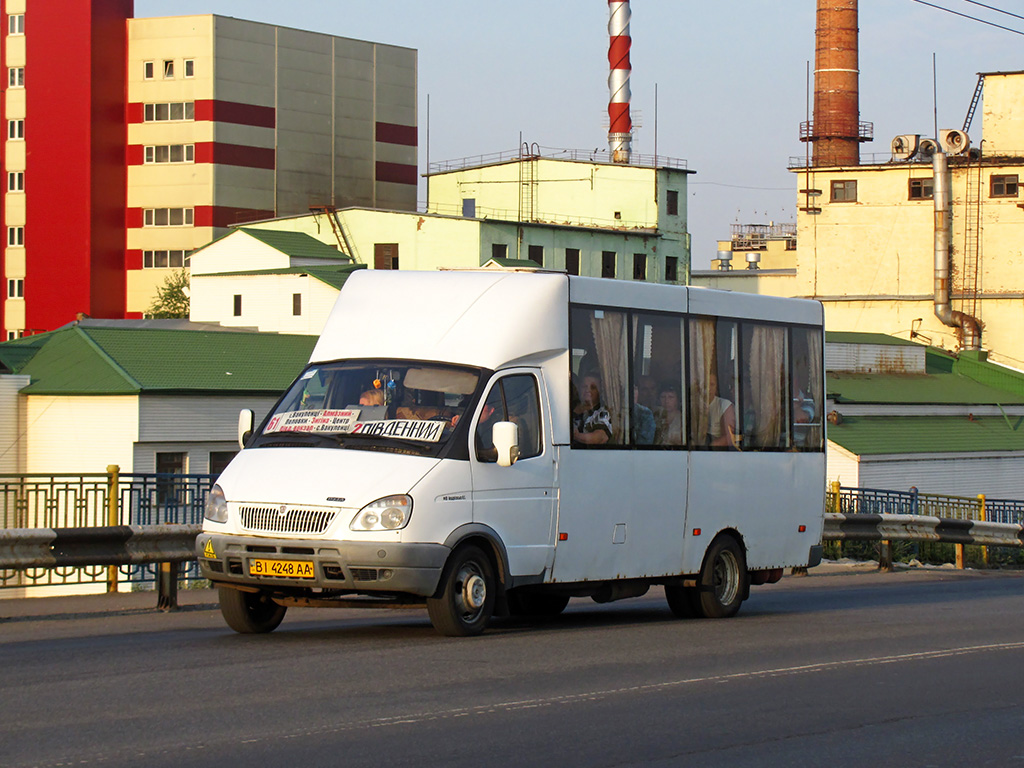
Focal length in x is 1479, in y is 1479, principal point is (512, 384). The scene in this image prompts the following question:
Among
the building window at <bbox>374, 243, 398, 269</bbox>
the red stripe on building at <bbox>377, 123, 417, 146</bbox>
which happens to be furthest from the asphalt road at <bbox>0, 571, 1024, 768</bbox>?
the red stripe on building at <bbox>377, 123, 417, 146</bbox>

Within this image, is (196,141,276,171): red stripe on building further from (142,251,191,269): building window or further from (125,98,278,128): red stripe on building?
(142,251,191,269): building window

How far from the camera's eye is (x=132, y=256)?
89.5 metres

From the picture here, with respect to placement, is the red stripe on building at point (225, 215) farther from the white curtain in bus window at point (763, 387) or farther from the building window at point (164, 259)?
the white curtain in bus window at point (763, 387)

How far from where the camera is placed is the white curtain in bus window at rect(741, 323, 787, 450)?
14.4 meters

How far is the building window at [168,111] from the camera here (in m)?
87.2

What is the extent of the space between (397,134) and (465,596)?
287 ft

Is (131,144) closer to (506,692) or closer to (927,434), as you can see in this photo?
(927,434)

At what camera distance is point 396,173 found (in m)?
96.1

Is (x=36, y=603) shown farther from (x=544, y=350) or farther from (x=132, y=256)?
(x=132, y=256)

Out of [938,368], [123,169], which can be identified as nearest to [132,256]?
[123,169]

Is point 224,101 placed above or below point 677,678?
above

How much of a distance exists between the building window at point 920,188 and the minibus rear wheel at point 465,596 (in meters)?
66.2

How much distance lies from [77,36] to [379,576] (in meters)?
82.7

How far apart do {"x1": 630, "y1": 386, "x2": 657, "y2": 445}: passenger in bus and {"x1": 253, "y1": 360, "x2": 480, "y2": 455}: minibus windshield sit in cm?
204
